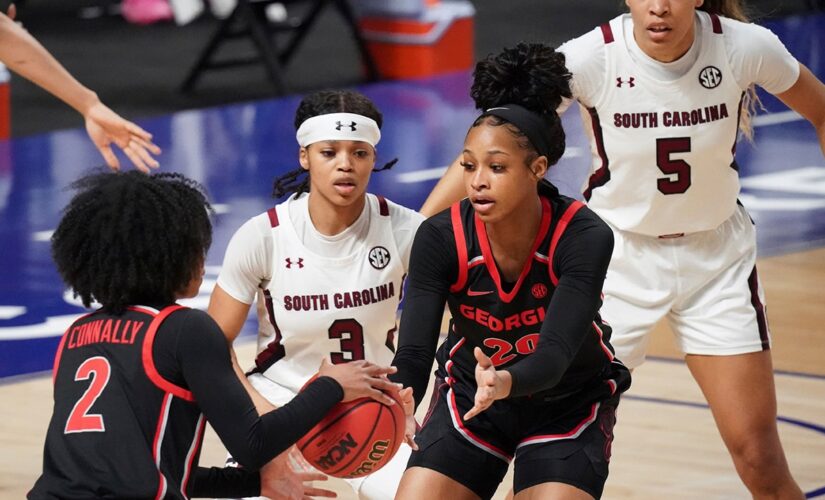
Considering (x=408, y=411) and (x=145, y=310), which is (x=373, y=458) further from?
(x=145, y=310)

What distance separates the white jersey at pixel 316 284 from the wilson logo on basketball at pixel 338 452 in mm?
956

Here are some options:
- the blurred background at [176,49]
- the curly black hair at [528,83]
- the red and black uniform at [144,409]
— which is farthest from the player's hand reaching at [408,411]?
the blurred background at [176,49]

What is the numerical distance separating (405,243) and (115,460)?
5.94 ft

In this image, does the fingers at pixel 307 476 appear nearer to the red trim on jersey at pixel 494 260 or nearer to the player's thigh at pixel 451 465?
the player's thigh at pixel 451 465

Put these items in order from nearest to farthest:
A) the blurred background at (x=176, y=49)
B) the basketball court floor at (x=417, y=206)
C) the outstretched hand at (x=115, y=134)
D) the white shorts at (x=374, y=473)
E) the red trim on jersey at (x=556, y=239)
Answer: the red trim on jersey at (x=556, y=239), the white shorts at (x=374, y=473), the outstretched hand at (x=115, y=134), the basketball court floor at (x=417, y=206), the blurred background at (x=176, y=49)

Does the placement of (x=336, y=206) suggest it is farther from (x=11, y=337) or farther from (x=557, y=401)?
(x=11, y=337)

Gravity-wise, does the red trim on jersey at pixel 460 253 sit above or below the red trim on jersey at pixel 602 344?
above

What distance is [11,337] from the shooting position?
27.0 feet

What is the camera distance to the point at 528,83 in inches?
177

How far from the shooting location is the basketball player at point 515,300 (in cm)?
441

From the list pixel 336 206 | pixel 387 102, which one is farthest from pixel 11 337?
pixel 387 102

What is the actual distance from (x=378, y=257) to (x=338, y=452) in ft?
3.70

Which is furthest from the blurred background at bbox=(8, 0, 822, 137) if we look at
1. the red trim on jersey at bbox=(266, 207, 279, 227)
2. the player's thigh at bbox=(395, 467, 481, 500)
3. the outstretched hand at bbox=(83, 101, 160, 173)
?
Answer: the player's thigh at bbox=(395, 467, 481, 500)

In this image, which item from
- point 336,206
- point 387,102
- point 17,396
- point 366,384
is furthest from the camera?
point 387,102
